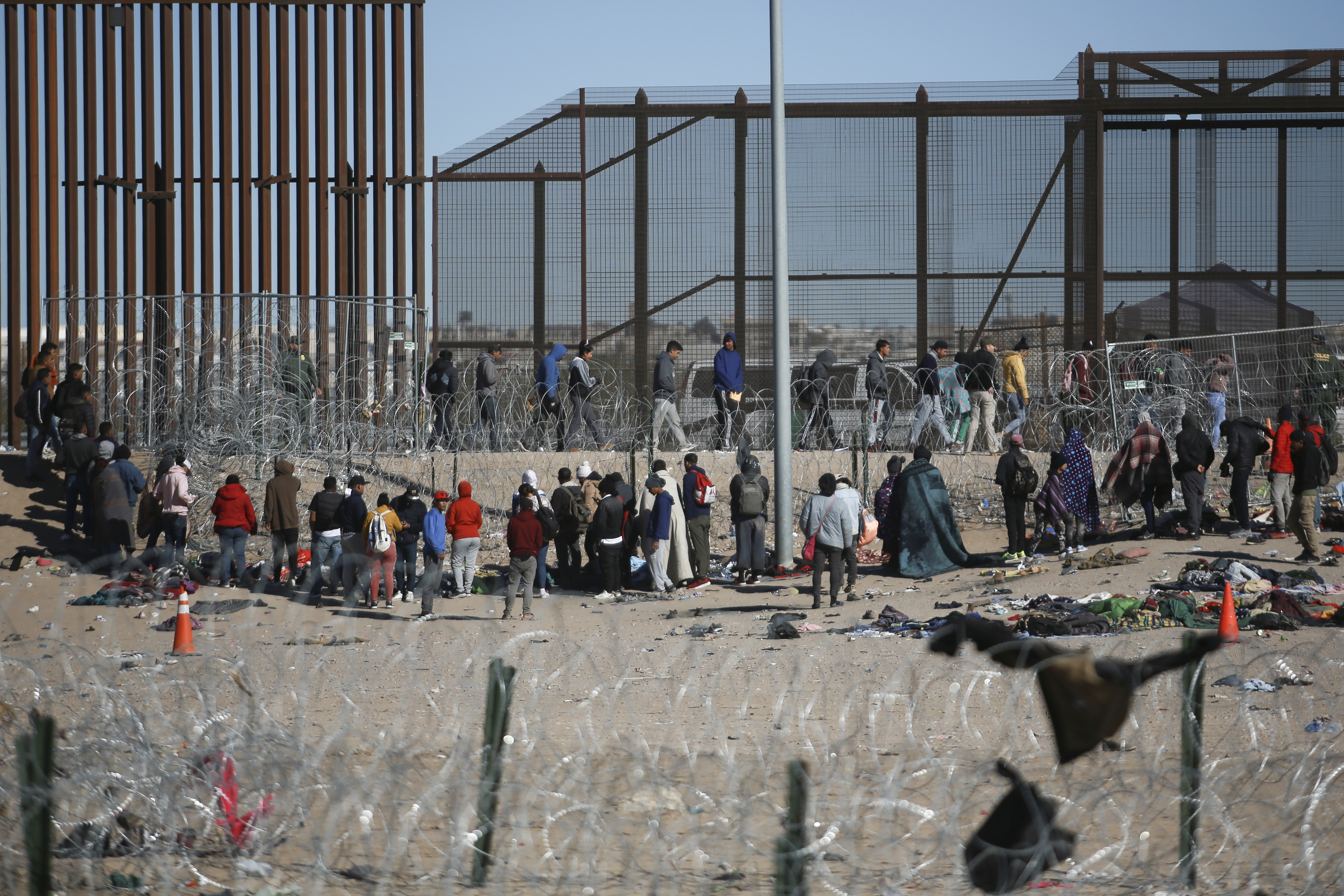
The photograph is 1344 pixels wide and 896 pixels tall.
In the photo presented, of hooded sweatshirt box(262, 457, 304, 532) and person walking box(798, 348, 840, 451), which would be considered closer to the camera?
hooded sweatshirt box(262, 457, 304, 532)

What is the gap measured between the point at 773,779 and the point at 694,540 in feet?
24.1

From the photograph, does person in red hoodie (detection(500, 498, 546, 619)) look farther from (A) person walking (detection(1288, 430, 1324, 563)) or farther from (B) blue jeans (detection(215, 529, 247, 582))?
(A) person walking (detection(1288, 430, 1324, 563))

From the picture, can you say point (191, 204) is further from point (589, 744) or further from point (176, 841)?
point (176, 841)

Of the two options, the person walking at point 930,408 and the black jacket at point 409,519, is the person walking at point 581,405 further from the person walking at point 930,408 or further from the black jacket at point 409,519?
the person walking at point 930,408

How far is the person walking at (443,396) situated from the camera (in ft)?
48.1

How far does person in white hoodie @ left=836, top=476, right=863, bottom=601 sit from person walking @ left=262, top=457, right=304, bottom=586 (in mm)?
5043

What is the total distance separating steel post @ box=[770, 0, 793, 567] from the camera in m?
12.5

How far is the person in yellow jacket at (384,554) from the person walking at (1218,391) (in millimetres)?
9245

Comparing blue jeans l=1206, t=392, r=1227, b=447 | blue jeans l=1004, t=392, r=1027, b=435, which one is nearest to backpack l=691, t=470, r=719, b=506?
blue jeans l=1004, t=392, r=1027, b=435

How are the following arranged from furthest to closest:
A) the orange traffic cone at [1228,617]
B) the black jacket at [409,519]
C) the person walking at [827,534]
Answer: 1. the black jacket at [409,519]
2. the person walking at [827,534]
3. the orange traffic cone at [1228,617]

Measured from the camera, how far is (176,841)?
159 inches

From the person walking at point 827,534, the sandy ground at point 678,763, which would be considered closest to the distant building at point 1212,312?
the person walking at point 827,534

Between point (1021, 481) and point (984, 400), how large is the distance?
3.17 metres

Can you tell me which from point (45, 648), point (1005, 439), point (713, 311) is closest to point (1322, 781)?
point (45, 648)
